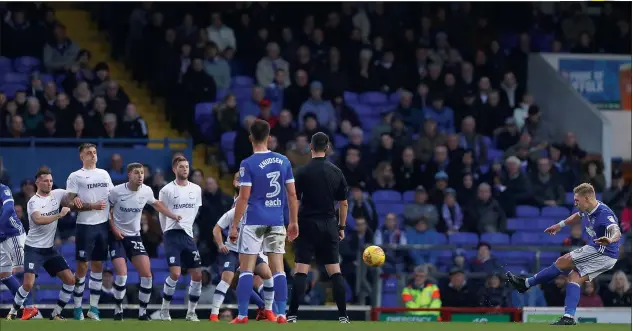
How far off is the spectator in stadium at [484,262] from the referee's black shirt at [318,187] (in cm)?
655

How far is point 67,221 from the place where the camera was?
22.7 meters

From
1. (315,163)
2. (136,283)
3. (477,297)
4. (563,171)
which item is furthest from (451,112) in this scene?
(315,163)

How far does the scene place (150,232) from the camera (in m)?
22.7

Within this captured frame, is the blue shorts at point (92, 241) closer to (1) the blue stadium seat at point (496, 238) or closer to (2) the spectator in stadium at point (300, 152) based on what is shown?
(2) the spectator in stadium at point (300, 152)

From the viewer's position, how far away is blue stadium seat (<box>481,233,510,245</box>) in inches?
961

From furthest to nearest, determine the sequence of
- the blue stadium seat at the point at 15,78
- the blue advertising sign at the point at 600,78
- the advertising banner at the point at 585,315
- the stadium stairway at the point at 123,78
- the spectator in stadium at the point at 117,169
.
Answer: the blue advertising sign at the point at 600,78 < the blue stadium seat at the point at 15,78 < the stadium stairway at the point at 123,78 < the spectator in stadium at the point at 117,169 < the advertising banner at the point at 585,315

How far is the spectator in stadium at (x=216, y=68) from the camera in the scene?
87.3ft

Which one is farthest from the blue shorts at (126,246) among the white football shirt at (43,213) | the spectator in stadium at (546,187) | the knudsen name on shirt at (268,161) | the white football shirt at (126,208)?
the spectator in stadium at (546,187)

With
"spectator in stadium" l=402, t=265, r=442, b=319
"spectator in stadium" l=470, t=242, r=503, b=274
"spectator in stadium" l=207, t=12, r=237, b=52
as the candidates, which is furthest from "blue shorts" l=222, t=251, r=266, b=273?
"spectator in stadium" l=207, t=12, r=237, b=52

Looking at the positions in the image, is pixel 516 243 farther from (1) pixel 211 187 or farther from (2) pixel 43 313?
(2) pixel 43 313

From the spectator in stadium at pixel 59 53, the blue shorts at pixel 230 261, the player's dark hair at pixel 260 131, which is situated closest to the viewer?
the player's dark hair at pixel 260 131

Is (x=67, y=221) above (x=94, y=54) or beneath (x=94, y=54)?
beneath

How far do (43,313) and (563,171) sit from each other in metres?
9.67

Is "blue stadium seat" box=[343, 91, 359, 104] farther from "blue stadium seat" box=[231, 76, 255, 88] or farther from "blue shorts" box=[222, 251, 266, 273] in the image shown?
"blue shorts" box=[222, 251, 266, 273]
